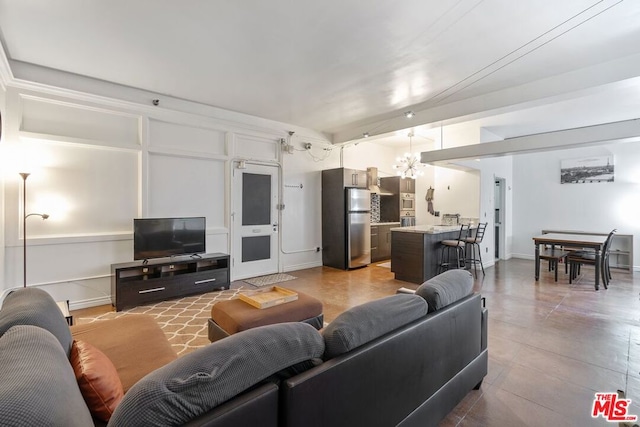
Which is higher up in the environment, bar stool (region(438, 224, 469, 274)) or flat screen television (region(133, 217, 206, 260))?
→ flat screen television (region(133, 217, 206, 260))

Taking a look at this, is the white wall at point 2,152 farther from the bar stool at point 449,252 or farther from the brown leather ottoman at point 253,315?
the bar stool at point 449,252

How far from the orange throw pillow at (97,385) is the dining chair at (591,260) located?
6.77 metres

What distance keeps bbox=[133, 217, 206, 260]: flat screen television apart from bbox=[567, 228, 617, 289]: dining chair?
257 inches

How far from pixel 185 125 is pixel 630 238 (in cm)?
920

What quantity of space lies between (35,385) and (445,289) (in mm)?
1927

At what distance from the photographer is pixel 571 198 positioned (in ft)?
23.6

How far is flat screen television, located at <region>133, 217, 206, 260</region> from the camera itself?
4125 millimetres

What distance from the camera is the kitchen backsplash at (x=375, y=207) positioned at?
7.77m

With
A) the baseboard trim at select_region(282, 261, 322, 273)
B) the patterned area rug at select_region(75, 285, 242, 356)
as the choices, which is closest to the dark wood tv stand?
the patterned area rug at select_region(75, 285, 242, 356)

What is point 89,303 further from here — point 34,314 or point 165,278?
point 34,314

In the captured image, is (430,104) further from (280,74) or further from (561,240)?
(561,240)

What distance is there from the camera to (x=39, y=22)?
279cm

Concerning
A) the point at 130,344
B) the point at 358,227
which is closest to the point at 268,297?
the point at 130,344

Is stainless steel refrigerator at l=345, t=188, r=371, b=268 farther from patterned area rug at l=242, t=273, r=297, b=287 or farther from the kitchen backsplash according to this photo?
patterned area rug at l=242, t=273, r=297, b=287
